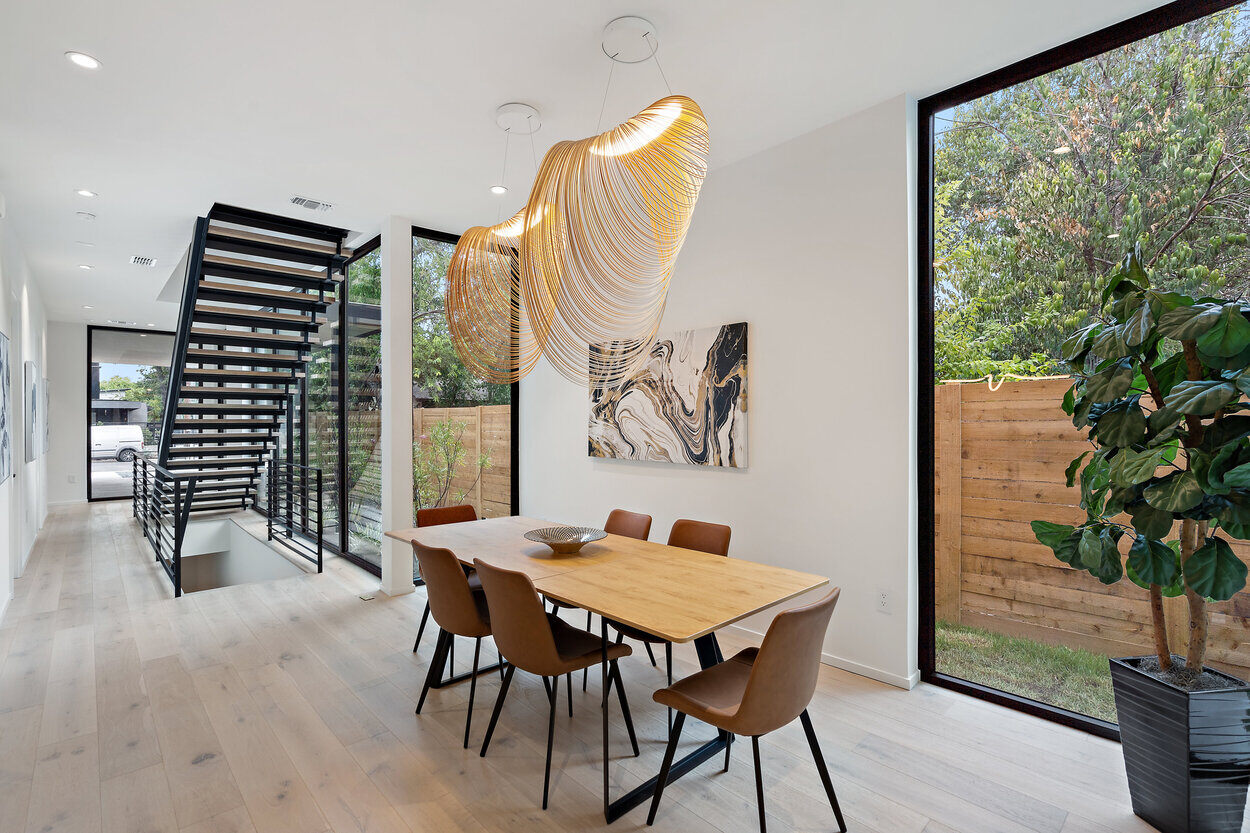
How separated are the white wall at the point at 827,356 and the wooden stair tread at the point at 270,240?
3041 mm

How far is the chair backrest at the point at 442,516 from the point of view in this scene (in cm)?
364

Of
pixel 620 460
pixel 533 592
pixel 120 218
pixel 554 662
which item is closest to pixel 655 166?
pixel 533 592

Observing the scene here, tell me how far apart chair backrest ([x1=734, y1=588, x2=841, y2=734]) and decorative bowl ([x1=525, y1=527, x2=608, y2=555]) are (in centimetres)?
120

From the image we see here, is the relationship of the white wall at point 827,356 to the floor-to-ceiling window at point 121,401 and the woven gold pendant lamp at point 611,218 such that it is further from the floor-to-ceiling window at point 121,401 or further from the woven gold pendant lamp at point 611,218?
the floor-to-ceiling window at point 121,401

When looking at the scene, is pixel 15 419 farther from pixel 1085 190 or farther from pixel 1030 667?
pixel 1085 190

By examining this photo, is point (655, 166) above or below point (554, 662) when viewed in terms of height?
above

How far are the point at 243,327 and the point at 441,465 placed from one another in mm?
2726

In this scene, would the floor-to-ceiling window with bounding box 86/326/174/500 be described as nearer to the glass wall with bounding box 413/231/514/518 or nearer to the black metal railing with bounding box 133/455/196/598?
the black metal railing with bounding box 133/455/196/598

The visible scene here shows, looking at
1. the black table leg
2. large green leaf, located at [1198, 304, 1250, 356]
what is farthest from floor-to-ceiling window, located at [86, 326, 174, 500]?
large green leaf, located at [1198, 304, 1250, 356]

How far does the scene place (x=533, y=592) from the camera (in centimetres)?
209

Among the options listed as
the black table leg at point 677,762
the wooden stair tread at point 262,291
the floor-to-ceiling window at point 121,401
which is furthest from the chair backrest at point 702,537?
the floor-to-ceiling window at point 121,401

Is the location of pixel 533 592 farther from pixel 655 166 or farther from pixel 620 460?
pixel 620 460

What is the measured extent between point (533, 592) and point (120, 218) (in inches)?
184

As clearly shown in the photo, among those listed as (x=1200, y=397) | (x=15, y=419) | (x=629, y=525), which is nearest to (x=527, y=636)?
(x=629, y=525)
